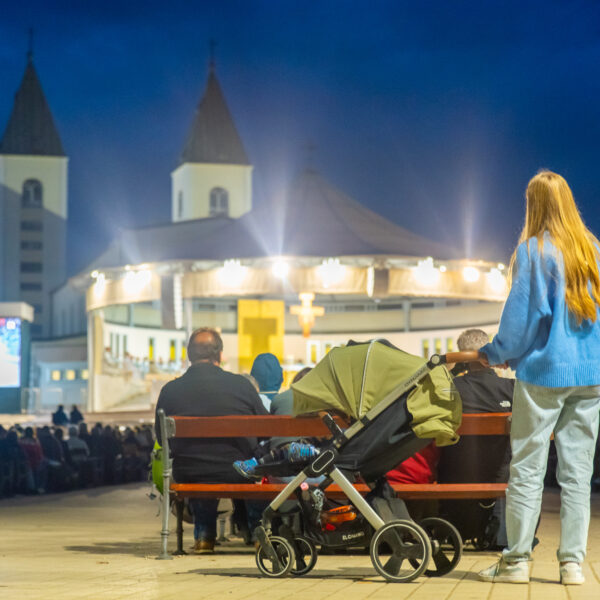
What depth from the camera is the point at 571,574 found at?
4.89m

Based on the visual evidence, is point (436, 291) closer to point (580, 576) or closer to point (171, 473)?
point (171, 473)

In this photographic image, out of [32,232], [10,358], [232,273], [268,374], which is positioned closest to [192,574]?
[268,374]

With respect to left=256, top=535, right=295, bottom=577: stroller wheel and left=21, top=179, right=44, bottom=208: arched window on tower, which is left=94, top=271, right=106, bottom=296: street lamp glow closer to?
left=256, top=535, right=295, bottom=577: stroller wheel

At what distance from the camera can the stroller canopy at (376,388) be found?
5.34 meters

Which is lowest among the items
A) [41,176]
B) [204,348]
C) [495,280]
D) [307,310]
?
[204,348]

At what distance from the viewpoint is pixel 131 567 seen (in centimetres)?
607

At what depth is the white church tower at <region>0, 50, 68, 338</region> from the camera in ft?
299

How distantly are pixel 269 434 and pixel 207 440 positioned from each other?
25.9 inches

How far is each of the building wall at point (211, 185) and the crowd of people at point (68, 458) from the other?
241ft

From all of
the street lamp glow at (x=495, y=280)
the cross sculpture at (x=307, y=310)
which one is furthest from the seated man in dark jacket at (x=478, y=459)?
the cross sculpture at (x=307, y=310)

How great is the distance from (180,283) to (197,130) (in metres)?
63.8

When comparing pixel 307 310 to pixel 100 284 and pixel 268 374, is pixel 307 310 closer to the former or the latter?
pixel 100 284

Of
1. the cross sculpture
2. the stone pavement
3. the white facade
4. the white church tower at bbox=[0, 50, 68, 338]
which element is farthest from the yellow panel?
the white facade

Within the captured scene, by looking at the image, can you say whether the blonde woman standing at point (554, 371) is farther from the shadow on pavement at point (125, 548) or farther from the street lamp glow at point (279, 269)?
the street lamp glow at point (279, 269)
